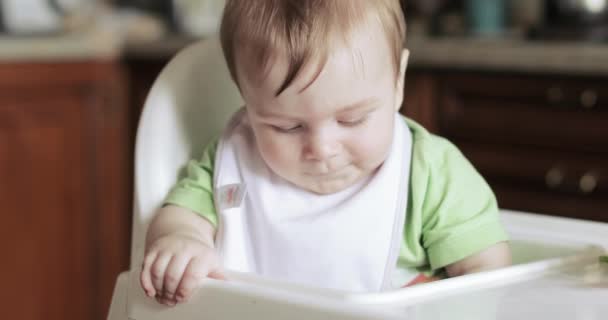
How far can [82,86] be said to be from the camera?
2.09 m

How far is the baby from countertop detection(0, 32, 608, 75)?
74 cm

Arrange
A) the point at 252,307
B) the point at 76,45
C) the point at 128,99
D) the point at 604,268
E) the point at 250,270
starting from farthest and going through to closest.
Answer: the point at 128,99
the point at 76,45
the point at 250,270
the point at 604,268
the point at 252,307

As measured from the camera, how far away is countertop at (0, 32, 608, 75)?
1.53 metres

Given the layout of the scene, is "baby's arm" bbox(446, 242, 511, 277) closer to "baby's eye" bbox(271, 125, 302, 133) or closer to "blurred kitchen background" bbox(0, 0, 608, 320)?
"baby's eye" bbox(271, 125, 302, 133)

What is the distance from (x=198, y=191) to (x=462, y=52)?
0.91 meters

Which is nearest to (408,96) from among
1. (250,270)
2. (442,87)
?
(442,87)

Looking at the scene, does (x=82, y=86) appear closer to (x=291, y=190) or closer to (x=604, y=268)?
(x=291, y=190)

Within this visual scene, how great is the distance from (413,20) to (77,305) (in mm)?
1100

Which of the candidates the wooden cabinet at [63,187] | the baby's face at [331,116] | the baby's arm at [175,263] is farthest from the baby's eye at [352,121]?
the wooden cabinet at [63,187]

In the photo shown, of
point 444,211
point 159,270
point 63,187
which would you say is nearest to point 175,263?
point 159,270

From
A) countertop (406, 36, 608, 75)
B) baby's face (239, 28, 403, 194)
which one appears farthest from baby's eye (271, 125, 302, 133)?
countertop (406, 36, 608, 75)

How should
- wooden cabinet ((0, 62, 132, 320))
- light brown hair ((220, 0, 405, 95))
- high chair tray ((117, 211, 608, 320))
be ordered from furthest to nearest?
wooden cabinet ((0, 62, 132, 320)), light brown hair ((220, 0, 405, 95)), high chair tray ((117, 211, 608, 320))

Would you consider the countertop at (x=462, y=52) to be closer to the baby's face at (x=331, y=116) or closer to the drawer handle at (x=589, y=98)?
the drawer handle at (x=589, y=98)

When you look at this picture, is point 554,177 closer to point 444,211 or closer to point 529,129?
point 529,129
